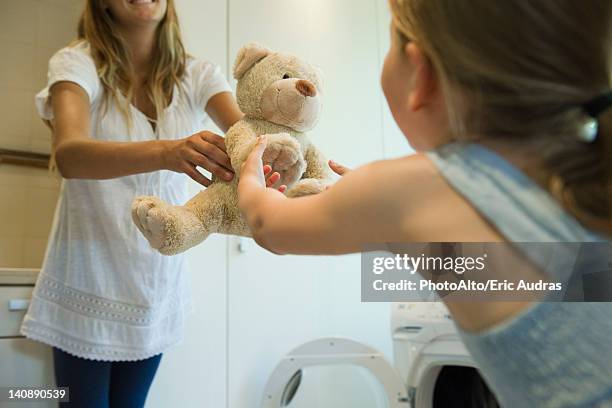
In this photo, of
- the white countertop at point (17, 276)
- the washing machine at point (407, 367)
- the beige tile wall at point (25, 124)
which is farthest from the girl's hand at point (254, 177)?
the beige tile wall at point (25, 124)

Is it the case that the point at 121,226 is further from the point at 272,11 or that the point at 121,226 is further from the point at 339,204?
the point at 272,11

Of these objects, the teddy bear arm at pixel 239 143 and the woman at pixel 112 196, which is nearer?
the teddy bear arm at pixel 239 143

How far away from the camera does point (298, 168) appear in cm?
70

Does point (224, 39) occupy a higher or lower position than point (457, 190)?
higher

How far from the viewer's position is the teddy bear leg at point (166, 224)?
0.66 m

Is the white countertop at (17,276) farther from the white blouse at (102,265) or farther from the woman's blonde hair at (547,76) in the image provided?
the woman's blonde hair at (547,76)

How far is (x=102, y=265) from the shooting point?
0.98m

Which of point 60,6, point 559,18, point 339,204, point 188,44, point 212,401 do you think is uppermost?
point 60,6

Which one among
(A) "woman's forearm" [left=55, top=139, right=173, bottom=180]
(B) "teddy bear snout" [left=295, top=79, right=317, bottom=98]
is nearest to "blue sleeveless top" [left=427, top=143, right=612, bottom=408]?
(B) "teddy bear snout" [left=295, top=79, right=317, bottom=98]

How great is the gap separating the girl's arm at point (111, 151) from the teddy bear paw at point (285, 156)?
0.08 m

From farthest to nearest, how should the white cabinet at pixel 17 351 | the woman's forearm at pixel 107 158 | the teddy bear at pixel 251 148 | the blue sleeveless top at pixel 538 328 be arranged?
the white cabinet at pixel 17 351 → the woman's forearm at pixel 107 158 → the teddy bear at pixel 251 148 → the blue sleeveless top at pixel 538 328

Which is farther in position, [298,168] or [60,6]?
[60,6]

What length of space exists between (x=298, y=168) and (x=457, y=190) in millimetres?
296

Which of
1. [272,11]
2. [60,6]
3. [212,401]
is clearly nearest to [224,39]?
[272,11]
